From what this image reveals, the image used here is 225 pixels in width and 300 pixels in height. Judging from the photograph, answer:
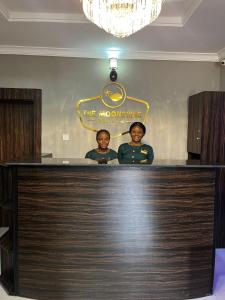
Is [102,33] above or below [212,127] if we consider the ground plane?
above

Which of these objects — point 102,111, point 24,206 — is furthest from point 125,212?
point 102,111

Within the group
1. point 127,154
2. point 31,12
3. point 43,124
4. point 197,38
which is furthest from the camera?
point 43,124

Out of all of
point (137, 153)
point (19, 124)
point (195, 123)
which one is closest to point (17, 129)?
point (19, 124)

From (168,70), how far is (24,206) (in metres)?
2.99

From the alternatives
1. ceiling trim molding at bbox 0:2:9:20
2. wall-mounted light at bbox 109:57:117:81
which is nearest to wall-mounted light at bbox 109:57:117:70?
wall-mounted light at bbox 109:57:117:81

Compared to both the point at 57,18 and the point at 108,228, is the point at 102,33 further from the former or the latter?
the point at 108,228

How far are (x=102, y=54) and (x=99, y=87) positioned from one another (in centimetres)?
47

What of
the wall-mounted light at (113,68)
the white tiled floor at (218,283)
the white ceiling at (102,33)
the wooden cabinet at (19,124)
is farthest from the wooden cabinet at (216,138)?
the wooden cabinet at (19,124)

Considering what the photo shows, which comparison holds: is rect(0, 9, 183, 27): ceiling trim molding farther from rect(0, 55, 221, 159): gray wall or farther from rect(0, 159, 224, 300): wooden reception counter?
rect(0, 159, 224, 300): wooden reception counter

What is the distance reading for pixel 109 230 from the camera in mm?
2480

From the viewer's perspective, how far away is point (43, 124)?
434 cm

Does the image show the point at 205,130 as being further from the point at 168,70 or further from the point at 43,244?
the point at 43,244

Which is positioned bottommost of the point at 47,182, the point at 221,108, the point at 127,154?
the point at 47,182

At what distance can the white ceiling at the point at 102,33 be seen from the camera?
9.59 ft
